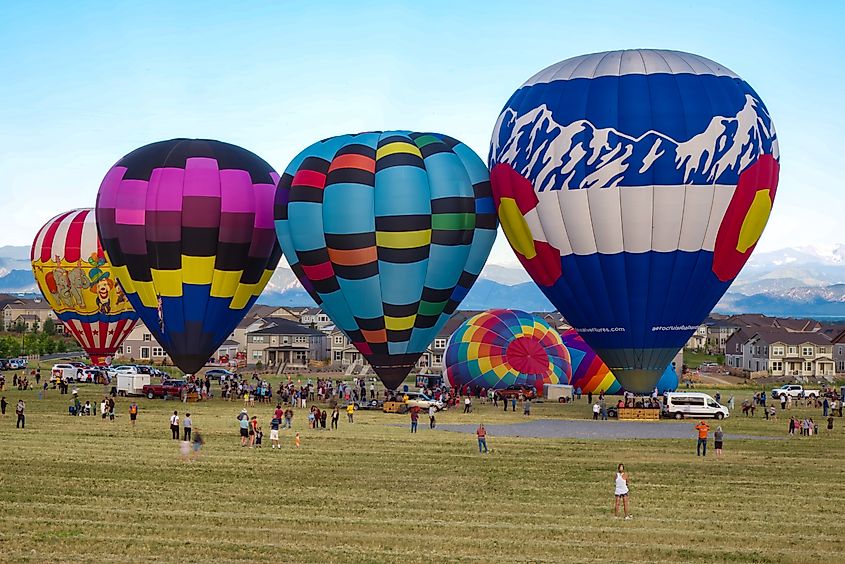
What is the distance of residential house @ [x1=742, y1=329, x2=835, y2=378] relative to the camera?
335 ft

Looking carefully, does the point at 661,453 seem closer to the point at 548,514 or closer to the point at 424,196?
the point at 548,514

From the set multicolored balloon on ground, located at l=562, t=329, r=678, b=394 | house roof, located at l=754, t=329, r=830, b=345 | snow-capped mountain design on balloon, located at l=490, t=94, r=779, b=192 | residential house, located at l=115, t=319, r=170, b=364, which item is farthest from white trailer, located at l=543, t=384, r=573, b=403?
residential house, located at l=115, t=319, r=170, b=364

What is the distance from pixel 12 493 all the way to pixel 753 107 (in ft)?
93.2

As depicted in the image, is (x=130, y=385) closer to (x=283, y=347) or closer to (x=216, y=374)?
(x=216, y=374)

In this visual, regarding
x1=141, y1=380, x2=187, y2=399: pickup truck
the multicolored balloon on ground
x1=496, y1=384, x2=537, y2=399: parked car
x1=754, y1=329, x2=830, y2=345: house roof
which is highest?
x1=754, y1=329, x2=830, y2=345: house roof

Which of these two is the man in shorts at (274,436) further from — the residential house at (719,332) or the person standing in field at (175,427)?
the residential house at (719,332)

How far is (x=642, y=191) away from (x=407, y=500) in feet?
62.6

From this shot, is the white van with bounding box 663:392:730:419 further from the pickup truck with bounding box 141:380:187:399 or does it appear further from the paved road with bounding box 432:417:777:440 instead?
the pickup truck with bounding box 141:380:187:399

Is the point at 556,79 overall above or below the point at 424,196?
above

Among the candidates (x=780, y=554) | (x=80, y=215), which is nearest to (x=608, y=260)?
(x=780, y=554)

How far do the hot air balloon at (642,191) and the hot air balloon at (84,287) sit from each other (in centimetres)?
3036

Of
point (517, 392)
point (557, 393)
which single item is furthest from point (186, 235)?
point (557, 393)

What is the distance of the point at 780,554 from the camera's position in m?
18.1

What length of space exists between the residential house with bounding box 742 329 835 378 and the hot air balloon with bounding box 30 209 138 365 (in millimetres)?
60533
